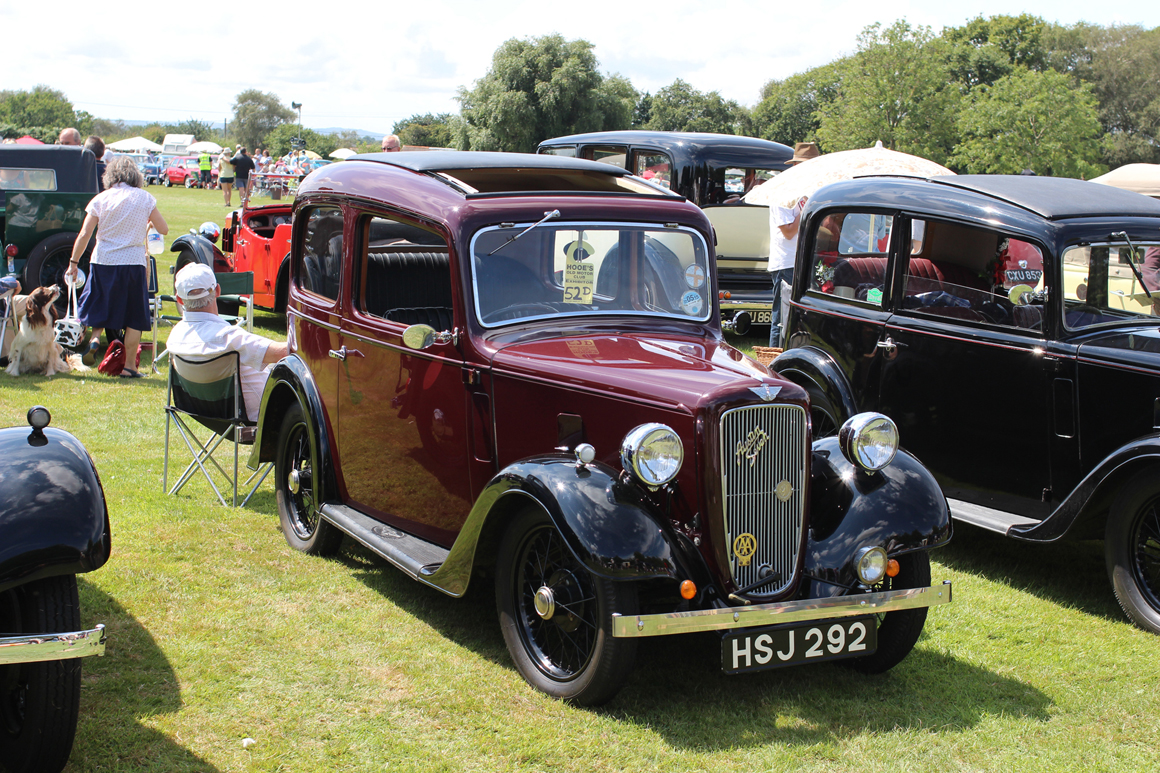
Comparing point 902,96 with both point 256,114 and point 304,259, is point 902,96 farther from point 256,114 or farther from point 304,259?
point 256,114

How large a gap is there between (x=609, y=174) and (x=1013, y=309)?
2.24 meters

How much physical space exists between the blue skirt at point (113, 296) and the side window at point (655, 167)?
636 cm

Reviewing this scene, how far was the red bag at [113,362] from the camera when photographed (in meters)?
9.36

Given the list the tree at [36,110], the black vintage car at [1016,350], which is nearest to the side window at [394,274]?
the black vintage car at [1016,350]

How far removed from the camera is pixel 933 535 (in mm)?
3959

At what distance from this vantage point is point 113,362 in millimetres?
9367

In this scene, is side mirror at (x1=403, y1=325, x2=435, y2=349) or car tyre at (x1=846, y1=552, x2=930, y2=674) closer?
car tyre at (x1=846, y1=552, x2=930, y2=674)

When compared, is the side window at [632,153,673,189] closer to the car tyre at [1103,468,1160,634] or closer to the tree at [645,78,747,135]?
the car tyre at [1103,468,1160,634]

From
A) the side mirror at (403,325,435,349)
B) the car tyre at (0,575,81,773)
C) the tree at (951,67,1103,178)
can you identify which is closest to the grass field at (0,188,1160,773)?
the car tyre at (0,575,81,773)

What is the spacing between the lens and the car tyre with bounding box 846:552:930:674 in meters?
3.99

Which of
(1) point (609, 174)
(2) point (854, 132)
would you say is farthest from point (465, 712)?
(2) point (854, 132)

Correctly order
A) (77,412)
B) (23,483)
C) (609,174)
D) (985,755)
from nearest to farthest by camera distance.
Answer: (23,483), (985,755), (609,174), (77,412)

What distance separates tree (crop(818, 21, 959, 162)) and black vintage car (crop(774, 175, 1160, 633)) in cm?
3676

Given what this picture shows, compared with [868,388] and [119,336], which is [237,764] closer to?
[868,388]
